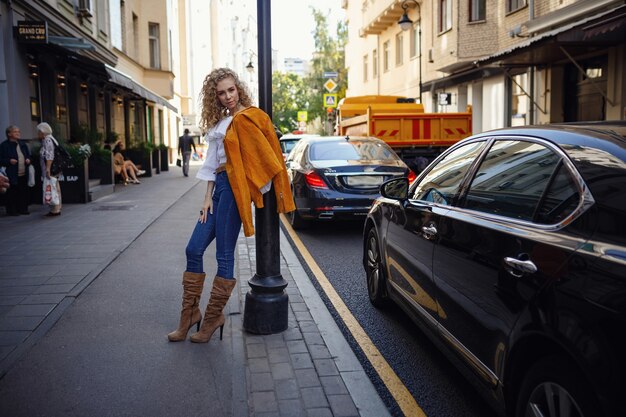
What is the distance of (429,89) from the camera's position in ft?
92.5

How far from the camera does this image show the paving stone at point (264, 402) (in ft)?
11.4

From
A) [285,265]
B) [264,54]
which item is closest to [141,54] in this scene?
[285,265]

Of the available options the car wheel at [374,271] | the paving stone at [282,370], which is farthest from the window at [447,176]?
the paving stone at [282,370]

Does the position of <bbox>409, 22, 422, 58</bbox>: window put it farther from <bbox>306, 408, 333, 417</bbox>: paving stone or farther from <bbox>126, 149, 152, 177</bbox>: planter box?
<bbox>306, 408, 333, 417</bbox>: paving stone

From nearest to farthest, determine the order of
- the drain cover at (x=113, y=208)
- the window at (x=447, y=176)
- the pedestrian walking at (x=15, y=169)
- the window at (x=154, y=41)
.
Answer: the window at (x=447, y=176) → the pedestrian walking at (x=15, y=169) → the drain cover at (x=113, y=208) → the window at (x=154, y=41)

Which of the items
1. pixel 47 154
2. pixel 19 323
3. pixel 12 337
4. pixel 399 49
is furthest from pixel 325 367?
pixel 399 49

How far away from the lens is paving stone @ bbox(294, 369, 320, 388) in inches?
149

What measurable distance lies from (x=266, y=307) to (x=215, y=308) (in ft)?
1.38

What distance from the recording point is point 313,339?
4637 mm

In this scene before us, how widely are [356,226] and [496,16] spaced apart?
1391cm

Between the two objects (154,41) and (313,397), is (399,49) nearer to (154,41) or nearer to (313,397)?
(154,41)

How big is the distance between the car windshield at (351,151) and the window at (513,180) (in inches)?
245

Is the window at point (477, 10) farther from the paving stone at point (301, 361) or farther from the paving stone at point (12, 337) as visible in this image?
the paving stone at point (12, 337)

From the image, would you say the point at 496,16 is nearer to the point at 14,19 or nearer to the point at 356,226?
the point at 356,226
